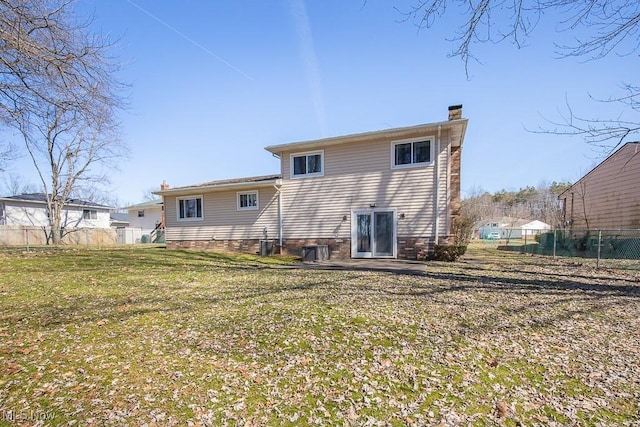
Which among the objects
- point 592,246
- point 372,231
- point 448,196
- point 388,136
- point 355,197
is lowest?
point 592,246

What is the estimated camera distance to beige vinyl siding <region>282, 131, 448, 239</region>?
481 inches

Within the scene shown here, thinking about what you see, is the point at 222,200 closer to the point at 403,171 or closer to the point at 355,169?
the point at 355,169

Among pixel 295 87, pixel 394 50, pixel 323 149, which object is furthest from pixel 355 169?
pixel 394 50

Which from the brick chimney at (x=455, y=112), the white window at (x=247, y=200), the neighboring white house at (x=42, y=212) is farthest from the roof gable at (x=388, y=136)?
the neighboring white house at (x=42, y=212)

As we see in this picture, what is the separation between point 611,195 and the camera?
685 inches

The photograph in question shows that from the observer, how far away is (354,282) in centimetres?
761

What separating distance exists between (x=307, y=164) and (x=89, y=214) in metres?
30.4

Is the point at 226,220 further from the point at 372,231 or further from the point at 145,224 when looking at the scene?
the point at 145,224

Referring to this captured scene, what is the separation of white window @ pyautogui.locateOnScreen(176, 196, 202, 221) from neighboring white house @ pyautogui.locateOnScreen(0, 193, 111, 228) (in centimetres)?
2084

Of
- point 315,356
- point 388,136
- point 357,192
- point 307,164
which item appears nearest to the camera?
point 315,356

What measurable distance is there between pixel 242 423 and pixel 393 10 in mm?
5405

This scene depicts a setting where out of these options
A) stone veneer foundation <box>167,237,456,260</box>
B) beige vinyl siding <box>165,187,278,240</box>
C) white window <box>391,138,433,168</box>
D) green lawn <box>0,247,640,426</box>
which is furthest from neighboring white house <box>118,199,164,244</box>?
green lawn <box>0,247,640,426</box>

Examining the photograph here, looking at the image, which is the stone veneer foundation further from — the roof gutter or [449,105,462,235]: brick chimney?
the roof gutter

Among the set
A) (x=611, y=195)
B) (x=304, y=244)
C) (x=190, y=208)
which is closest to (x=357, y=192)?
(x=304, y=244)
